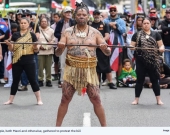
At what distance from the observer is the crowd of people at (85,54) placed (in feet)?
27.8

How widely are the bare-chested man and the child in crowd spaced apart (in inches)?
259

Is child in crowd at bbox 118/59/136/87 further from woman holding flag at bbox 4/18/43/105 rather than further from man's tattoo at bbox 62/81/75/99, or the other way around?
man's tattoo at bbox 62/81/75/99

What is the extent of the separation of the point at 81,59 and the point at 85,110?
10.2ft

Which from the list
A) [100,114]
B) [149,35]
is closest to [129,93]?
[149,35]

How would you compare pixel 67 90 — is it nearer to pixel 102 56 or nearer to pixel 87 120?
pixel 87 120

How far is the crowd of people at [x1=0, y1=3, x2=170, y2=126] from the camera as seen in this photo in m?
8.48

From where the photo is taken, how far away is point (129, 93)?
45.9 ft

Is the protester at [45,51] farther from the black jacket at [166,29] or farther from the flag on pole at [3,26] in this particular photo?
the black jacket at [166,29]

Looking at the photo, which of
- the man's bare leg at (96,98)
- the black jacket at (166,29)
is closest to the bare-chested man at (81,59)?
the man's bare leg at (96,98)

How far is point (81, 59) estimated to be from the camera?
842 cm

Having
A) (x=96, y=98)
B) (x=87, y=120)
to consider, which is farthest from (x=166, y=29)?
(x=96, y=98)

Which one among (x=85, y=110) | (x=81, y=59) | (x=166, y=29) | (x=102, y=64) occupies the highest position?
(x=81, y=59)
